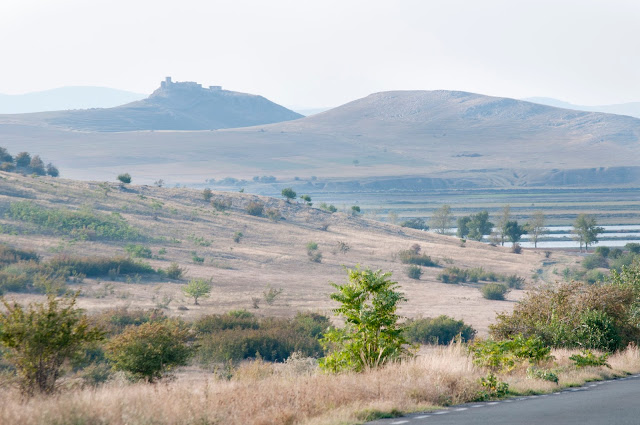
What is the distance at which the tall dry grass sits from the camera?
8.70 metres

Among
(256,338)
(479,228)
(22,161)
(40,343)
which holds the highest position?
(22,161)

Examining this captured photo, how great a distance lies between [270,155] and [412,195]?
5122 centimetres

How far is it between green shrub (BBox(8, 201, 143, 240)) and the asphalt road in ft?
131

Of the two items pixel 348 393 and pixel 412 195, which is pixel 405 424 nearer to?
pixel 348 393

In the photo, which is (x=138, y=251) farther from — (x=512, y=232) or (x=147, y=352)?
(x=512, y=232)

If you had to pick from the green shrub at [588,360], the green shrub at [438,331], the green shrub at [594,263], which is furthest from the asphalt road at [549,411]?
the green shrub at [594,263]

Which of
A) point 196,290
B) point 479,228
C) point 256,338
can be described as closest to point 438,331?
point 256,338

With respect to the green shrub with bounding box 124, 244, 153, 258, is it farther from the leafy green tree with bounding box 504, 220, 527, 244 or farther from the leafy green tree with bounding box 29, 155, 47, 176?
the leafy green tree with bounding box 504, 220, 527, 244

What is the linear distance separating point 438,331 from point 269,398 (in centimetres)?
1938

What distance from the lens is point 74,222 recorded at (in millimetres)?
50125

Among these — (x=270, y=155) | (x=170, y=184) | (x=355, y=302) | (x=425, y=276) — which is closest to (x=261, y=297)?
(x=425, y=276)

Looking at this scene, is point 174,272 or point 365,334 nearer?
point 365,334

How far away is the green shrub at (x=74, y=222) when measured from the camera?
48.4 m

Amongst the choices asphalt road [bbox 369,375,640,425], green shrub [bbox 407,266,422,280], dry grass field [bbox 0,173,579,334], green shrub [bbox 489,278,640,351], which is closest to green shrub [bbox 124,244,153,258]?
dry grass field [bbox 0,173,579,334]
